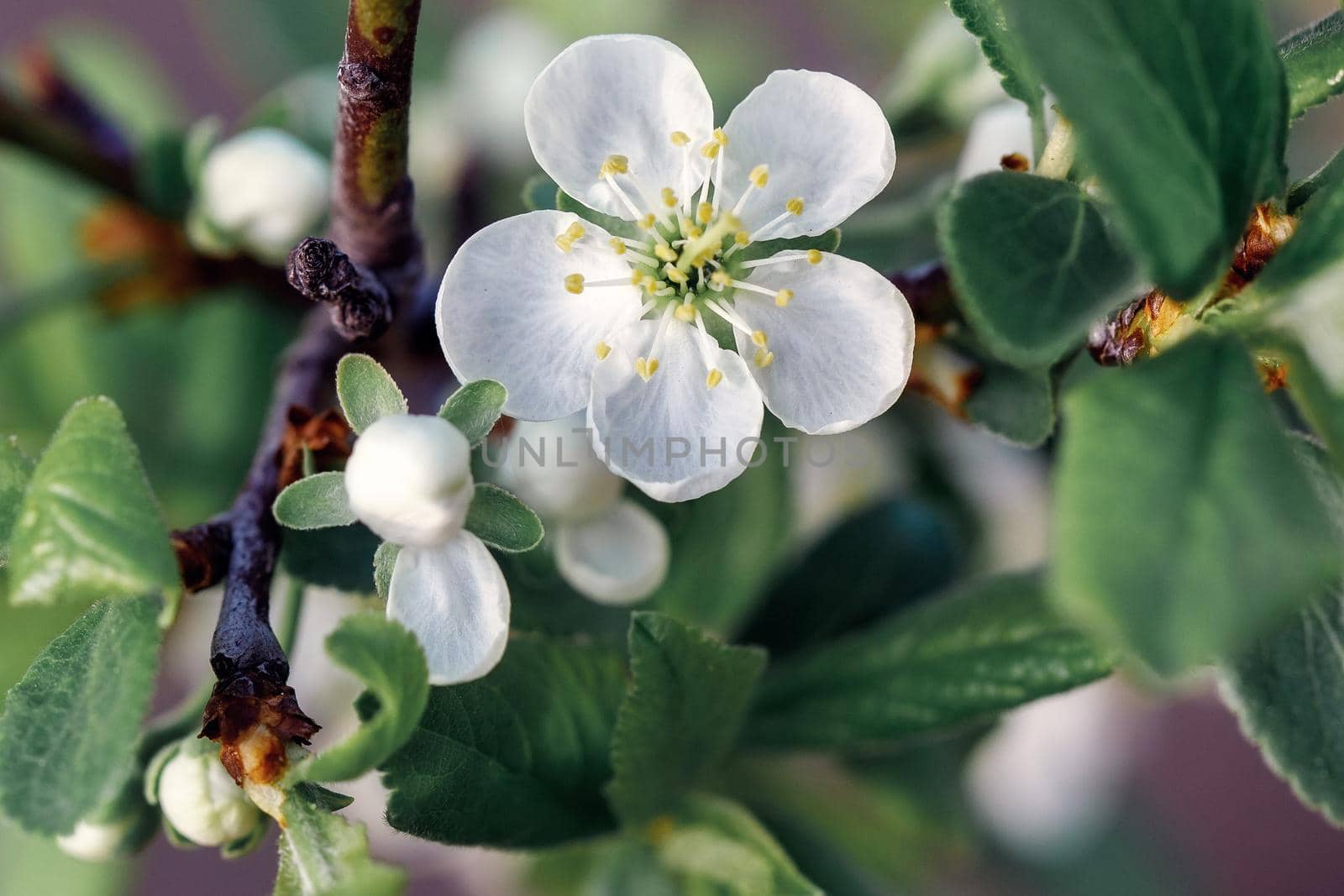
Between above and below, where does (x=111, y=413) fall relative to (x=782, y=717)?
above

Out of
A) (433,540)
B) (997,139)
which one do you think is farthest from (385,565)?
(997,139)

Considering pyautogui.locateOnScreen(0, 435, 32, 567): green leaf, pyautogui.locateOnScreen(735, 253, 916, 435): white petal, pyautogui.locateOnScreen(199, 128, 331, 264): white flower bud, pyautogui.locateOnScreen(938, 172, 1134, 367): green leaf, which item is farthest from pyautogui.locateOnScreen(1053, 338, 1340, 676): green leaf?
pyautogui.locateOnScreen(199, 128, 331, 264): white flower bud

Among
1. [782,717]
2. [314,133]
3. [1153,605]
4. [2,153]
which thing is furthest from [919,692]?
[2,153]

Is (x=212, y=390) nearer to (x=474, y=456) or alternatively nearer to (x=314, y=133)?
(x=314, y=133)

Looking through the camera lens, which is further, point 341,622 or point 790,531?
point 790,531

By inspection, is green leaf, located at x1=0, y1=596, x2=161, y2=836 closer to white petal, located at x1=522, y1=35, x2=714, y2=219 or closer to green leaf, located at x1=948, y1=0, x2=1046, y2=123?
white petal, located at x1=522, y1=35, x2=714, y2=219

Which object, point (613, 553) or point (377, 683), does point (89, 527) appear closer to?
point (377, 683)
